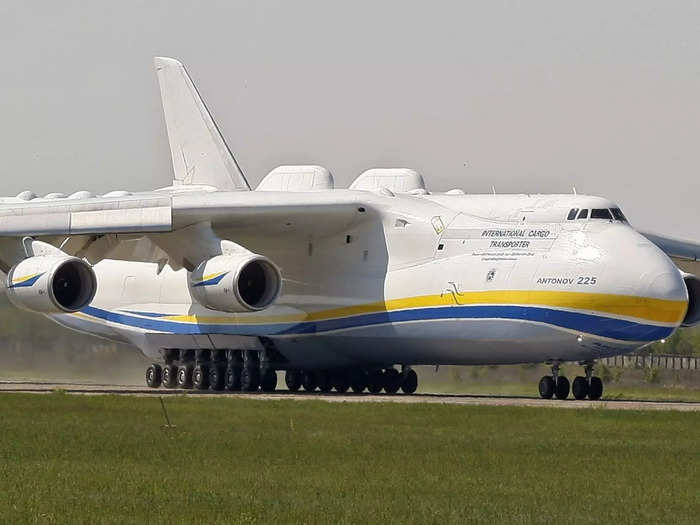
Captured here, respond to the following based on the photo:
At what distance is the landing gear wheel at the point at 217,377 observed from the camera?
29.9m

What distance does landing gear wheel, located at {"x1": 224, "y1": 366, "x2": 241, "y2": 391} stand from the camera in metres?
29.6

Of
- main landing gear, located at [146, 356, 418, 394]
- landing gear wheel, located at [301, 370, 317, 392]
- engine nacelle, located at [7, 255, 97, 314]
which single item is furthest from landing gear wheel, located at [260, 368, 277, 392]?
engine nacelle, located at [7, 255, 97, 314]

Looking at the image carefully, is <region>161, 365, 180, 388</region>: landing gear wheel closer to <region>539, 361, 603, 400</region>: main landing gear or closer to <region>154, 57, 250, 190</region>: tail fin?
<region>154, 57, 250, 190</region>: tail fin

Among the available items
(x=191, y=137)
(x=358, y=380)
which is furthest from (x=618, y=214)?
(x=191, y=137)

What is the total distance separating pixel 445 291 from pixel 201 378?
6268 mm

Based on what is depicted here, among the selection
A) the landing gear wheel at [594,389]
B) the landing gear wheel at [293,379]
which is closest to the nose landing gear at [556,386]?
the landing gear wheel at [594,389]

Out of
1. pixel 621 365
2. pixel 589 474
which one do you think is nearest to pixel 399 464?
pixel 589 474

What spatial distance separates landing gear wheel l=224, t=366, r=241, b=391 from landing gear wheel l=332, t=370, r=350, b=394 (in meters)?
1.91

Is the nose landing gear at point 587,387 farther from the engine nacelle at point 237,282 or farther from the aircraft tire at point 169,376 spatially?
the aircraft tire at point 169,376

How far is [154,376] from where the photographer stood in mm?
31500

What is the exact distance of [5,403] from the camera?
2225cm

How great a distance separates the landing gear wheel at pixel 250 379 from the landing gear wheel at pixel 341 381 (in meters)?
1.64

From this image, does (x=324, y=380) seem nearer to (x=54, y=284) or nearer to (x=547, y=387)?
(x=547, y=387)

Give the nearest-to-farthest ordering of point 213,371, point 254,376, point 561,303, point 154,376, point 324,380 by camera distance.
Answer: point 561,303
point 254,376
point 213,371
point 324,380
point 154,376
